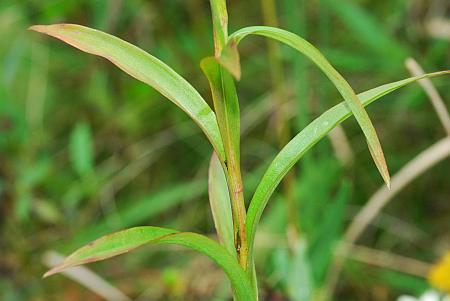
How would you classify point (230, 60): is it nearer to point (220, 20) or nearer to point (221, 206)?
point (220, 20)

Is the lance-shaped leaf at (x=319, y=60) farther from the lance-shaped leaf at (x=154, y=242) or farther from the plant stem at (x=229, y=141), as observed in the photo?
the lance-shaped leaf at (x=154, y=242)

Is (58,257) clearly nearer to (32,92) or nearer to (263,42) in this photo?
(32,92)

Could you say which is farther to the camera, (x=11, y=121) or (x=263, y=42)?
(x=263, y=42)

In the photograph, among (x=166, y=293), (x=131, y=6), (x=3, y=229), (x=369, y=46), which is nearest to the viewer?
(x=166, y=293)

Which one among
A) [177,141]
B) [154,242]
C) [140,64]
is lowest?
[154,242]

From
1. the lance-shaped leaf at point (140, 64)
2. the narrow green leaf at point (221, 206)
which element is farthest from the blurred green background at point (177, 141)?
the lance-shaped leaf at point (140, 64)

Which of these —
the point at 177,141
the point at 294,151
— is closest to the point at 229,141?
the point at 294,151

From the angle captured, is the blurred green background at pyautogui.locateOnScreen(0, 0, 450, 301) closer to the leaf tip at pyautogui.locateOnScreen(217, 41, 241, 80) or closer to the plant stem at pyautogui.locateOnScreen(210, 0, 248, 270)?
the plant stem at pyautogui.locateOnScreen(210, 0, 248, 270)

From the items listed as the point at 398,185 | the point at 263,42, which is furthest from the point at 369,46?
the point at 398,185
